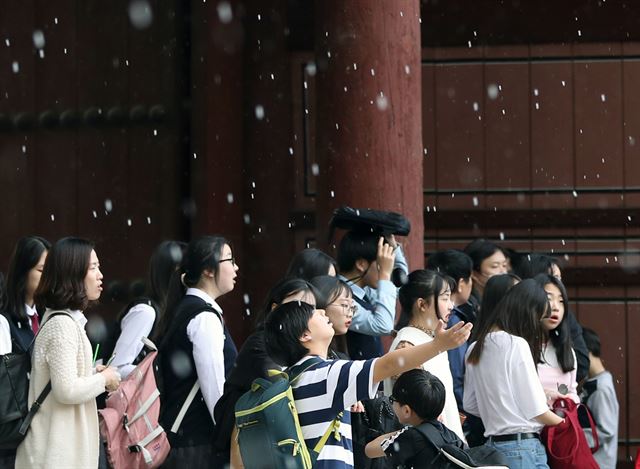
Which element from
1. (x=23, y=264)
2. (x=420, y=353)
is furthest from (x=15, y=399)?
(x=420, y=353)

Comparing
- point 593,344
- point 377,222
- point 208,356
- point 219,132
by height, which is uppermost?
point 219,132

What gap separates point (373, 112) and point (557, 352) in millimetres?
1665

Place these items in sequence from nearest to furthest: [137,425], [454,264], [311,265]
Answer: [137,425] < [311,265] < [454,264]

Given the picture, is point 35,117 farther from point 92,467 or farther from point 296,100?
point 92,467

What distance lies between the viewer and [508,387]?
6789 mm

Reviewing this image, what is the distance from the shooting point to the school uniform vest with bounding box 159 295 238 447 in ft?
20.7

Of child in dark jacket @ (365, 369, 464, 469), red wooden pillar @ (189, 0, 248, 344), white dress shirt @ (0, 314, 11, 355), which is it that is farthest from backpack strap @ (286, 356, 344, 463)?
red wooden pillar @ (189, 0, 248, 344)

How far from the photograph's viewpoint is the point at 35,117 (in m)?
9.79

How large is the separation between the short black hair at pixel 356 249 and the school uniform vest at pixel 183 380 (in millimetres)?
978

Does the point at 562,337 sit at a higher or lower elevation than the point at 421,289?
lower

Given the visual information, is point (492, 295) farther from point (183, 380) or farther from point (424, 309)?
point (183, 380)

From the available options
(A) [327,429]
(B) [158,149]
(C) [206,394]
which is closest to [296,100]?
(B) [158,149]

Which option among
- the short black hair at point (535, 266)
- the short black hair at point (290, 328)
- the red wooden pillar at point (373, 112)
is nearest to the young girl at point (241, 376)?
the short black hair at point (290, 328)

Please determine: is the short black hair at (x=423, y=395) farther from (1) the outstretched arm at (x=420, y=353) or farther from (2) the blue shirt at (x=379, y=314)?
(2) the blue shirt at (x=379, y=314)
